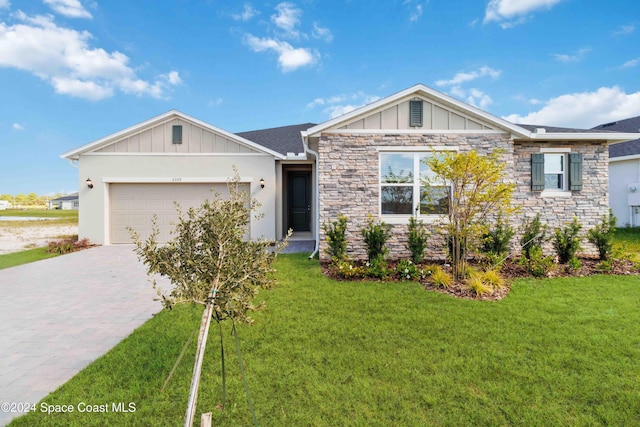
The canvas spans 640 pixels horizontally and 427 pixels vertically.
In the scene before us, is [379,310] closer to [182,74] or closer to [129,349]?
[129,349]

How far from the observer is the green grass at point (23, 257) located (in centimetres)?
815

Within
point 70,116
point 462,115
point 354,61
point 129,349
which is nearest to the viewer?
point 129,349

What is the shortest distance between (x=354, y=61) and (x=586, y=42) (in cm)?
848

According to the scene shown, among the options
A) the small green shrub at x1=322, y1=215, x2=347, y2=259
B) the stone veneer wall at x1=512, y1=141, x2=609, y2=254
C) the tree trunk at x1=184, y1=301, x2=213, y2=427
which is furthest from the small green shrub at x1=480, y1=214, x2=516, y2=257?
the tree trunk at x1=184, y1=301, x2=213, y2=427

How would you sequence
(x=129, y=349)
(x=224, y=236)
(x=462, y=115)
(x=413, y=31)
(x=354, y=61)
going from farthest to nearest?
(x=354, y=61) < (x=413, y=31) < (x=462, y=115) < (x=129, y=349) < (x=224, y=236)

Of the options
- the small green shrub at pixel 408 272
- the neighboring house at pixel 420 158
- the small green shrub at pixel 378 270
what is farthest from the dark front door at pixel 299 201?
the small green shrub at pixel 408 272

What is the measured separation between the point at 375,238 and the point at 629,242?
30.8 feet

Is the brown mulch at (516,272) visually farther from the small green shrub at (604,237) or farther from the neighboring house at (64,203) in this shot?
the neighboring house at (64,203)

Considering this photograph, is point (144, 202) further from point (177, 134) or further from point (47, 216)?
point (47, 216)

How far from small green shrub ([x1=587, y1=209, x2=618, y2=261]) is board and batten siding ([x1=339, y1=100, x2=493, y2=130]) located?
3.67m

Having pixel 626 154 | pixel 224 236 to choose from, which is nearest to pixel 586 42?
pixel 626 154

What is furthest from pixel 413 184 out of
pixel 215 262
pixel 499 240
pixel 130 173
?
pixel 130 173

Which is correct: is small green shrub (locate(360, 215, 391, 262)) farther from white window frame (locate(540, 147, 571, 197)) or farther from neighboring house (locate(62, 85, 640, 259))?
white window frame (locate(540, 147, 571, 197))

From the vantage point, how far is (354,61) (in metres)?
12.6
